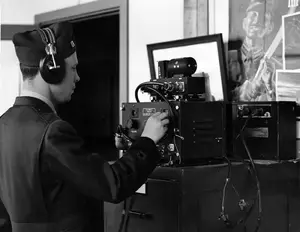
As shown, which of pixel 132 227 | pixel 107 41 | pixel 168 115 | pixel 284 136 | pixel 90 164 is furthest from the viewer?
pixel 107 41

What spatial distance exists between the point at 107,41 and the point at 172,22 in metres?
2.77

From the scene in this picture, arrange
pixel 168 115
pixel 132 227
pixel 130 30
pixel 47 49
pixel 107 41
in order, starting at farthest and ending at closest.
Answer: pixel 107 41 < pixel 130 30 < pixel 132 227 < pixel 168 115 < pixel 47 49

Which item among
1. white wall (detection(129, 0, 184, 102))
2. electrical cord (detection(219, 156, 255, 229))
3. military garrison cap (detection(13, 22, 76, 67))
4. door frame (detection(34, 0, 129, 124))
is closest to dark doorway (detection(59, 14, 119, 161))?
door frame (detection(34, 0, 129, 124))

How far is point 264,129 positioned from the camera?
1842 mm

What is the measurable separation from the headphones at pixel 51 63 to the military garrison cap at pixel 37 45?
0.04ft

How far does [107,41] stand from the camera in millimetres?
5312

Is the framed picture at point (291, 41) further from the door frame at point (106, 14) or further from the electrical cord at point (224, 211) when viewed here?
the door frame at point (106, 14)

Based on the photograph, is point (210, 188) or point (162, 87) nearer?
point (210, 188)

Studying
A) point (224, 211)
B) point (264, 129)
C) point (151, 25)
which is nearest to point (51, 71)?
point (224, 211)

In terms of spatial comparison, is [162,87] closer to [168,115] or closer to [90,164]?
[168,115]

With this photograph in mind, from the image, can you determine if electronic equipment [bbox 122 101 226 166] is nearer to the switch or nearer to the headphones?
the switch

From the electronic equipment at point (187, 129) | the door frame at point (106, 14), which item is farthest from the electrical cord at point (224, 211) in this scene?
the door frame at point (106, 14)

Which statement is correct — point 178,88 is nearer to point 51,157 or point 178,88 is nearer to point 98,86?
point 51,157

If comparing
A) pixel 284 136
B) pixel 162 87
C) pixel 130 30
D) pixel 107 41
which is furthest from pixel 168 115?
pixel 107 41
